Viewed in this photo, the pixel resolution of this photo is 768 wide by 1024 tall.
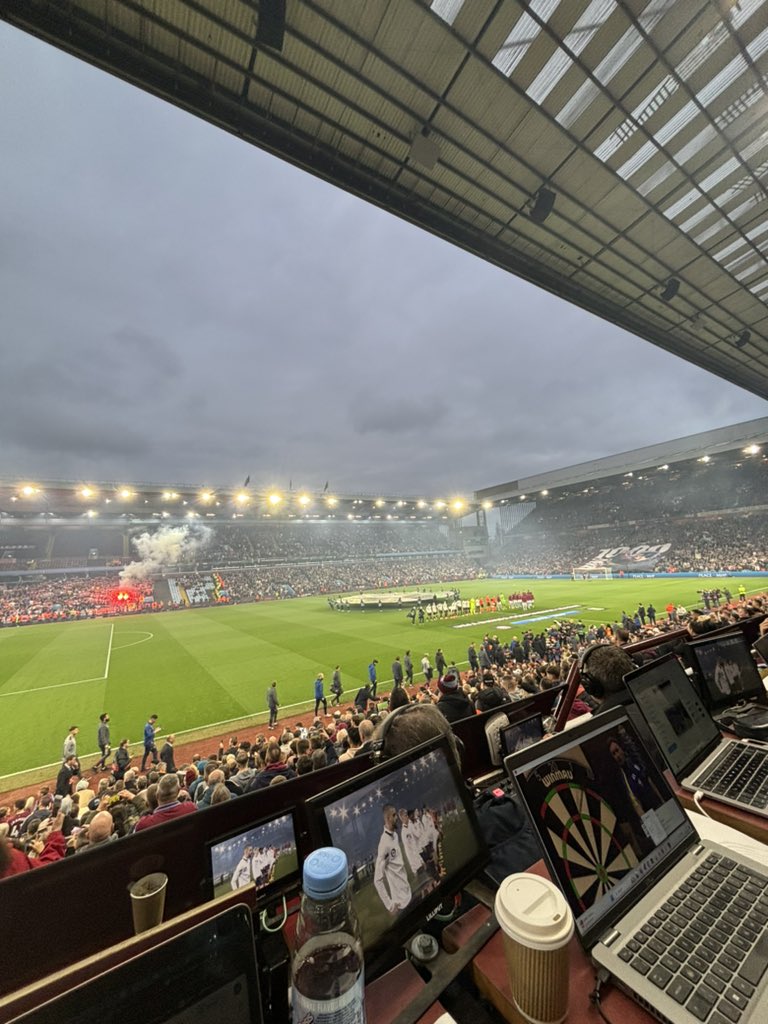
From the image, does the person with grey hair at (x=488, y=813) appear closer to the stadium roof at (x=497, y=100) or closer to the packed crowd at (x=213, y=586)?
the stadium roof at (x=497, y=100)

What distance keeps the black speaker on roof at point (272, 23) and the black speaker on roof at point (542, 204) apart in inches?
224

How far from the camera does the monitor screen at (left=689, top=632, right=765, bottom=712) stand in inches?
136

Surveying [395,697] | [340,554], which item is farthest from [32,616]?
[395,697]

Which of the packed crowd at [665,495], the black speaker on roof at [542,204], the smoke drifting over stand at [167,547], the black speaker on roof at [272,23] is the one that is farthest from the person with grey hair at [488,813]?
the smoke drifting over stand at [167,547]

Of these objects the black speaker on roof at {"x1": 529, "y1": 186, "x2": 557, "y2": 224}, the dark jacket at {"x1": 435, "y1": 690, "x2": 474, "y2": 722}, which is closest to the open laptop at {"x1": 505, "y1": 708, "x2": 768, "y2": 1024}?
the dark jacket at {"x1": 435, "y1": 690, "x2": 474, "y2": 722}

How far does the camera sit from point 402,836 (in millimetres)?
1623

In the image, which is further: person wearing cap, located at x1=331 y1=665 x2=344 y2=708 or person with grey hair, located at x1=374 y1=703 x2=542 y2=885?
person wearing cap, located at x1=331 y1=665 x2=344 y2=708

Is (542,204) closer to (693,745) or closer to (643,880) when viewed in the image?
(693,745)

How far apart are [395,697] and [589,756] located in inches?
242

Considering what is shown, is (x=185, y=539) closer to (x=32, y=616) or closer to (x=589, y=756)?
(x=32, y=616)

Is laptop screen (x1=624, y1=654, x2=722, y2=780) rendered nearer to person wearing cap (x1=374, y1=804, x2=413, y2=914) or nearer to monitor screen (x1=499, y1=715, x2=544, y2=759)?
monitor screen (x1=499, y1=715, x2=544, y2=759)

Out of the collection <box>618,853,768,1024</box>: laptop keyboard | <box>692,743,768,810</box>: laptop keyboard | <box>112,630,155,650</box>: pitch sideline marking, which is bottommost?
<box>112,630,155,650</box>: pitch sideline marking

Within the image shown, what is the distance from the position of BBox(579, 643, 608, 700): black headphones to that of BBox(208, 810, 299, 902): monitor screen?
91.9 inches

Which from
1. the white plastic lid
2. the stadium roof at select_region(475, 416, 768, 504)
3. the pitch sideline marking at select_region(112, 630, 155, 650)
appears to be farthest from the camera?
the stadium roof at select_region(475, 416, 768, 504)
